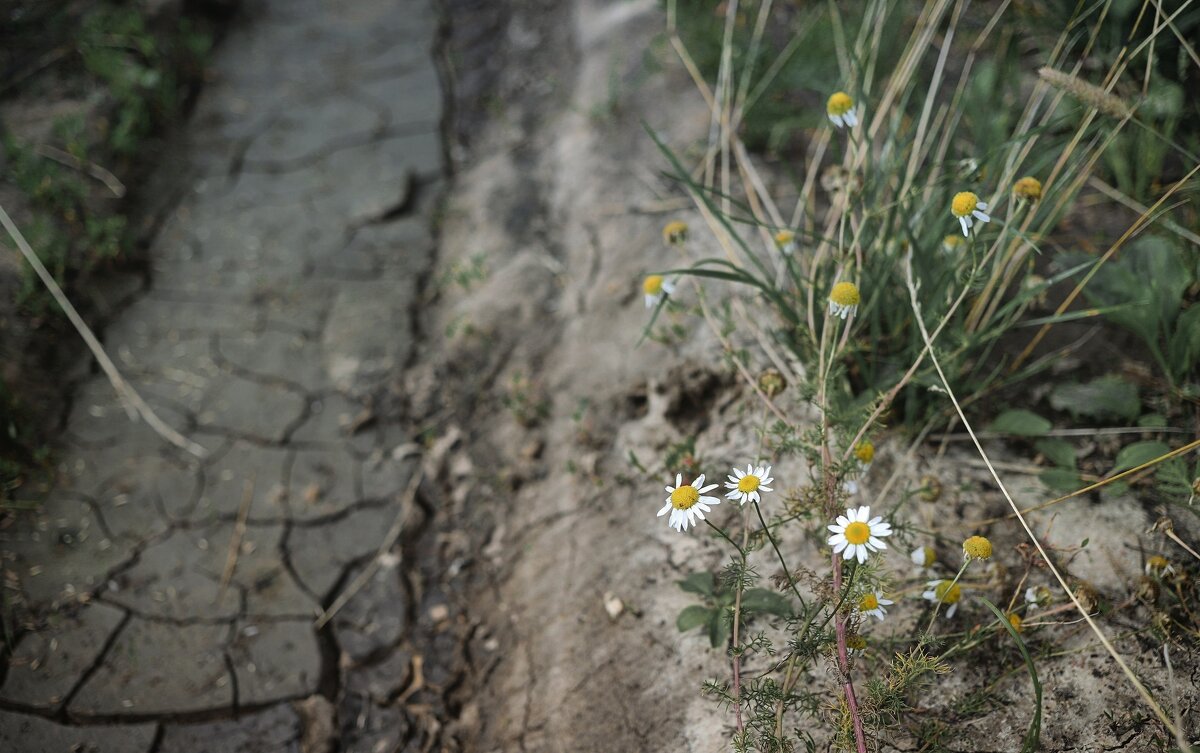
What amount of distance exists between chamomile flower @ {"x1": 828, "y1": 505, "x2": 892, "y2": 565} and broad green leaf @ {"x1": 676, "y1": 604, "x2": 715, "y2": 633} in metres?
0.37

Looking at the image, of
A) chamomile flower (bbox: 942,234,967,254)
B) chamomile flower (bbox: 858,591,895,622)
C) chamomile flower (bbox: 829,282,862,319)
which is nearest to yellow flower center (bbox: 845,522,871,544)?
chamomile flower (bbox: 858,591,895,622)

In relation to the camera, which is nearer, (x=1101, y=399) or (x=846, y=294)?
(x=846, y=294)

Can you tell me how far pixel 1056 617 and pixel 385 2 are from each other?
171 inches

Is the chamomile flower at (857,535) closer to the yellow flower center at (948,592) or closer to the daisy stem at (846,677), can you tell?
the daisy stem at (846,677)

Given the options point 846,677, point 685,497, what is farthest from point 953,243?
point 846,677

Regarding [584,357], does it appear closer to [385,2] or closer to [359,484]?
[359,484]

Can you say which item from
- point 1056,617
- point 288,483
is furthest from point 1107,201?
point 288,483

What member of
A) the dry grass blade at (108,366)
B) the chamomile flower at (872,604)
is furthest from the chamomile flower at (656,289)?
the dry grass blade at (108,366)

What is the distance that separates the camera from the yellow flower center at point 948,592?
1392 mm

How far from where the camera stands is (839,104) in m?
1.66

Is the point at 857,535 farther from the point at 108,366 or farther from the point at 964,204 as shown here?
the point at 108,366

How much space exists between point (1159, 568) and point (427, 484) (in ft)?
6.01

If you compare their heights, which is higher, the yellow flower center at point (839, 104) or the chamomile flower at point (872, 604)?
the yellow flower center at point (839, 104)

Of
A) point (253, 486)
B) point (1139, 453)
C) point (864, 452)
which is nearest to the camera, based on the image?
point (864, 452)
